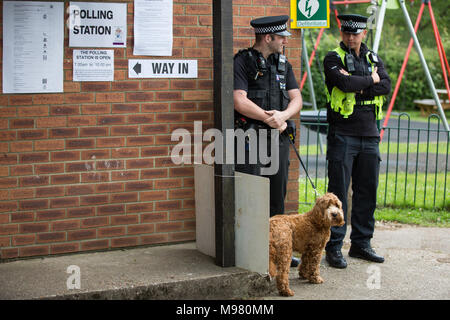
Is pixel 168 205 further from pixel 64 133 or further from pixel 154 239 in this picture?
pixel 64 133

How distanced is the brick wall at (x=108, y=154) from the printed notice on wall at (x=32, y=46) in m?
0.07

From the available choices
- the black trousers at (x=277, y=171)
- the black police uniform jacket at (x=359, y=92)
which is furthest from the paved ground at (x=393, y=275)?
the black police uniform jacket at (x=359, y=92)

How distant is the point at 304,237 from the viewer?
498cm

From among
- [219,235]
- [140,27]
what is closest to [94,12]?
[140,27]

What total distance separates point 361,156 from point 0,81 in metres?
3.17

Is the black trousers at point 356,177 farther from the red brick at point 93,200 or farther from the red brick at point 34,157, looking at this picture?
the red brick at point 34,157

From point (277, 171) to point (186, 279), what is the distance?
4.19 feet

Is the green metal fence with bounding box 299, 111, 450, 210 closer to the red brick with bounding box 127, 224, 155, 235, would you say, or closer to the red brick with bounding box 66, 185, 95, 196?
the red brick with bounding box 127, 224, 155, 235

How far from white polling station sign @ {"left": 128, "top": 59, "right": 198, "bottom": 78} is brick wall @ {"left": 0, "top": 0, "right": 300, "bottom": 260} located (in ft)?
0.17

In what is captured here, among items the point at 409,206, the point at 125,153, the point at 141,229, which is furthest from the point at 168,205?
the point at 409,206

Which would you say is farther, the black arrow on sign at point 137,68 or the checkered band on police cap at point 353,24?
the checkered band on police cap at point 353,24

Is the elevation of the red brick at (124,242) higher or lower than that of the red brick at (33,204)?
lower

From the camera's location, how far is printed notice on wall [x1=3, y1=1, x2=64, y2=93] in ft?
16.0

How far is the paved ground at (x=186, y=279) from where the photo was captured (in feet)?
14.6
